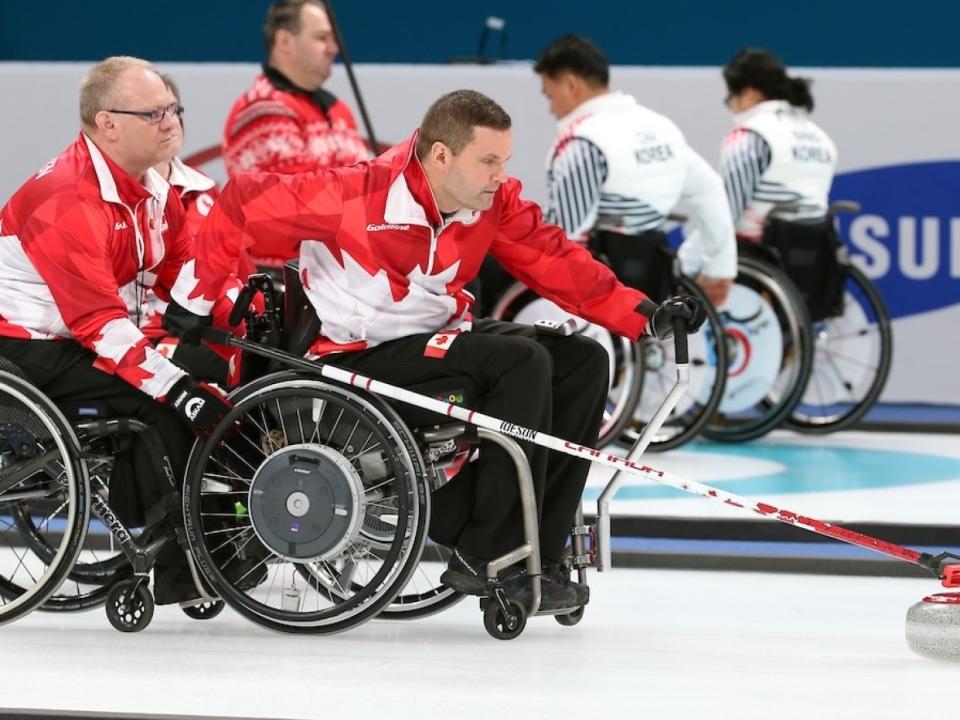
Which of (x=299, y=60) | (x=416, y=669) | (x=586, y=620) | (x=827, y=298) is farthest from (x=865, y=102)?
(x=416, y=669)

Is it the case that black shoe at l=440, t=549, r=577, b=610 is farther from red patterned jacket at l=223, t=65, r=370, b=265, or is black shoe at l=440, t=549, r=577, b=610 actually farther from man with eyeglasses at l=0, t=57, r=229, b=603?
red patterned jacket at l=223, t=65, r=370, b=265

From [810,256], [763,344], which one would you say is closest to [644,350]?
[763,344]

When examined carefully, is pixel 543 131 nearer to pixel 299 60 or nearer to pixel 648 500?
pixel 299 60

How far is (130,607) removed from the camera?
3.61 metres

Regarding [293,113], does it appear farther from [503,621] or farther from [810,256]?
[503,621]

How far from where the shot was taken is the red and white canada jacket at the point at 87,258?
3473mm

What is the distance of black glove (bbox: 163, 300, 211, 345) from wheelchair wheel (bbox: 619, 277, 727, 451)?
8.86 feet

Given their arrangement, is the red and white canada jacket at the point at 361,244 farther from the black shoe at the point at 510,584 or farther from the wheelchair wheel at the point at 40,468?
the black shoe at the point at 510,584

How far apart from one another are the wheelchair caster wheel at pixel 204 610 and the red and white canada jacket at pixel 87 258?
516mm

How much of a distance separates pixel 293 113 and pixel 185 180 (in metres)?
1.43

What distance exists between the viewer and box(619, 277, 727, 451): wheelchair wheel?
609 centimetres

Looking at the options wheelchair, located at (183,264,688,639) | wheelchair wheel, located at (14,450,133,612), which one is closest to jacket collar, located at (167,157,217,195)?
wheelchair, located at (183,264,688,639)

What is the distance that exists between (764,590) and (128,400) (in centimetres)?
150

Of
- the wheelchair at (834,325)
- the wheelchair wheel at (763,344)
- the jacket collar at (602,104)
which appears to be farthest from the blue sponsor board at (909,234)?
the jacket collar at (602,104)
